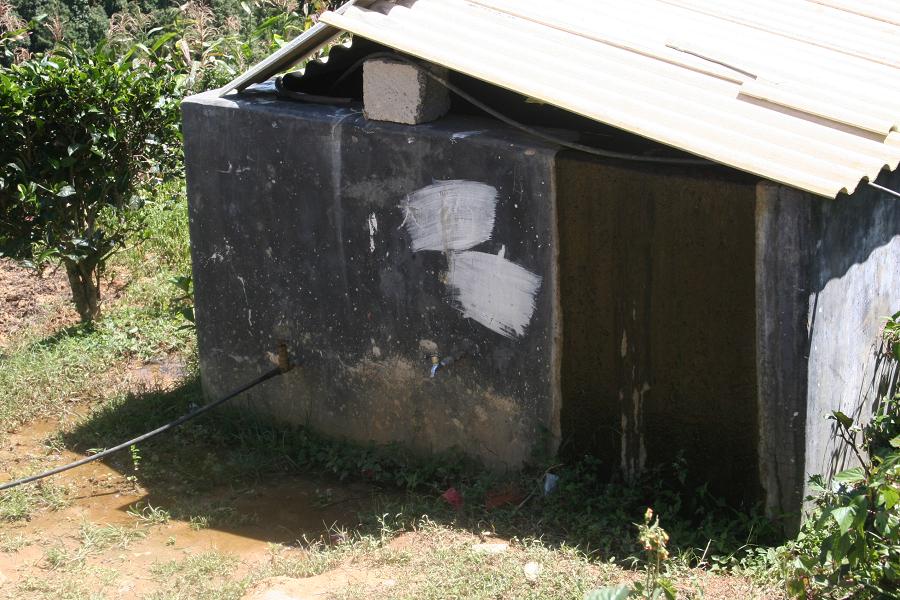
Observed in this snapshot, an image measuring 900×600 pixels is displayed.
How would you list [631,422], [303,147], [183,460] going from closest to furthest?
[631,422]
[303,147]
[183,460]

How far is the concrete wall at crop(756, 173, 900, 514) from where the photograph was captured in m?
3.78

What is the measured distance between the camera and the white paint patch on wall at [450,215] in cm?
446

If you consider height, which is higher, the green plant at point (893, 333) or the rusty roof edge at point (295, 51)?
the rusty roof edge at point (295, 51)

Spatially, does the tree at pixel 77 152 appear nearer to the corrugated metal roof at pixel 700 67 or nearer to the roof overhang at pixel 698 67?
the roof overhang at pixel 698 67

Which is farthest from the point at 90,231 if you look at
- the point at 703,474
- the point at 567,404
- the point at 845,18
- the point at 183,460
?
the point at 845,18

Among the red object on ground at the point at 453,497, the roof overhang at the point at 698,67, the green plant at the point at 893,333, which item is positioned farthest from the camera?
the red object on ground at the point at 453,497

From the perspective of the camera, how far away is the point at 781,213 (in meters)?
3.77

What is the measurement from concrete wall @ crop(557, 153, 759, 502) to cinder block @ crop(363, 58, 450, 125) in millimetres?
710

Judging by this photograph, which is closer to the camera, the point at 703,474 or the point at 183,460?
the point at 703,474

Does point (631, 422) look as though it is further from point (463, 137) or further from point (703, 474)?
point (463, 137)

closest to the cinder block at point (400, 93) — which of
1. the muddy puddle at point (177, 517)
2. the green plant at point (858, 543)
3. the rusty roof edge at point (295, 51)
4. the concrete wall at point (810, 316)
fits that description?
the rusty roof edge at point (295, 51)

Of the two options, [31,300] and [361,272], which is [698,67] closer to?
[361,272]

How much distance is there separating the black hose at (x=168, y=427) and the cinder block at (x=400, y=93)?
1.31 m

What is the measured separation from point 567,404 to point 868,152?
153 centimetres
